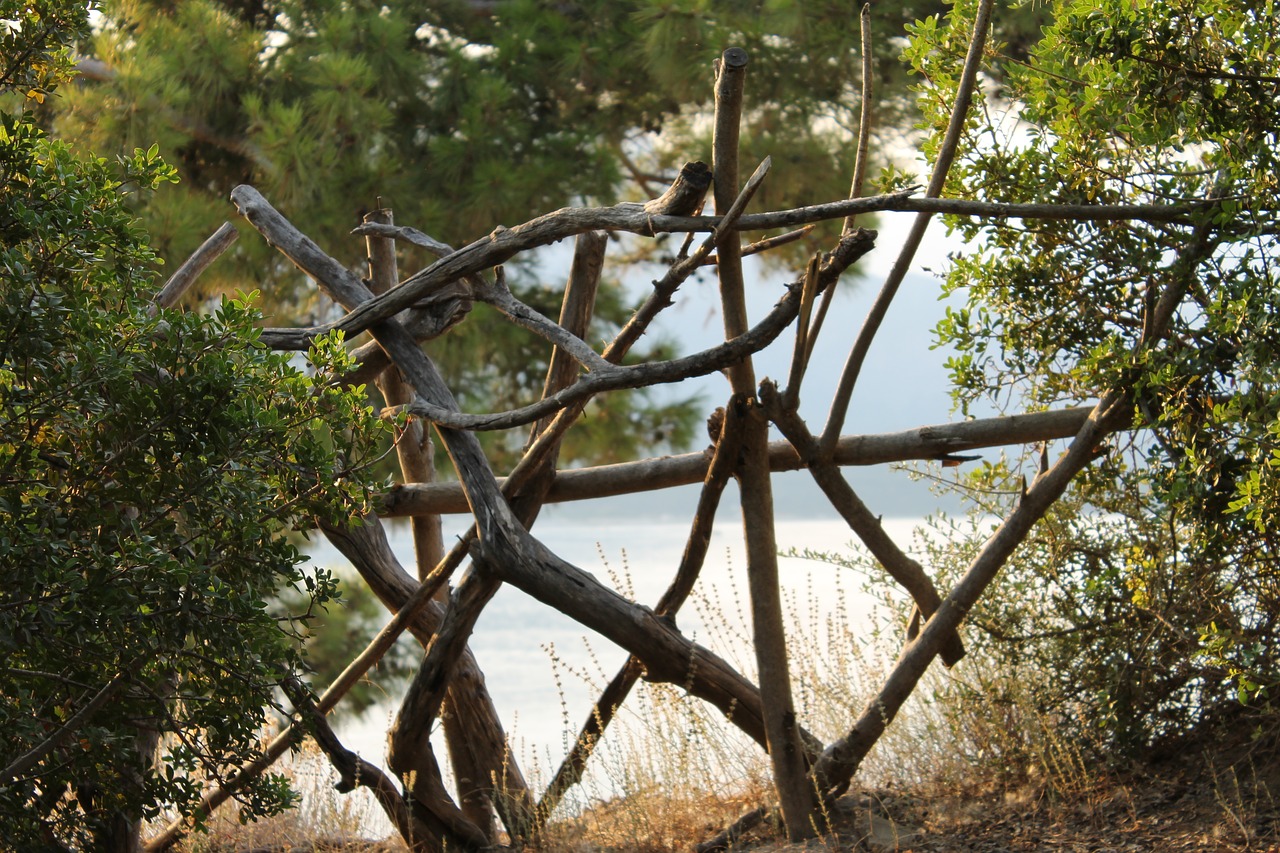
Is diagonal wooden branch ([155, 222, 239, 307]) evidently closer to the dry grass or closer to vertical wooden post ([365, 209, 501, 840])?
vertical wooden post ([365, 209, 501, 840])

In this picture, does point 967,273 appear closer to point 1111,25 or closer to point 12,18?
point 1111,25

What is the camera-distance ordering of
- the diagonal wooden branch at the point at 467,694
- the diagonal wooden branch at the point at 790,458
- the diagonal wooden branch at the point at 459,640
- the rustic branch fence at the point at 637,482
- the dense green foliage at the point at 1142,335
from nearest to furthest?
1. the dense green foliage at the point at 1142,335
2. the rustic branch fence at the point at 637,482
3. the diagonal wooden branch at the point at 790,458
4. the diagonal wooden branch at the point at 459,640
5. the diagonal wooden branch at the point at 467,694

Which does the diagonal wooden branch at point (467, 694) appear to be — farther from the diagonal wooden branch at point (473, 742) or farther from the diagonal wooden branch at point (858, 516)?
the diagonal wooden branch at point (858, 516)

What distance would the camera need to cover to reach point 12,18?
244 cm

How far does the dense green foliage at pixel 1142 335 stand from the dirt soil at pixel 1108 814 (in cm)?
14

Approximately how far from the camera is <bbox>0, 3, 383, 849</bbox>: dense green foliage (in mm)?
2189

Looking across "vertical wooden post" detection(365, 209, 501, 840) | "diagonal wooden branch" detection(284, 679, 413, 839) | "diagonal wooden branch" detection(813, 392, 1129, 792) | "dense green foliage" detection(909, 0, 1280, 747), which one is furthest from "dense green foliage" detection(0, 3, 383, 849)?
"dense green foliage" detection(909, 0, 1280, 747)

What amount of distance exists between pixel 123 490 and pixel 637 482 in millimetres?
1484

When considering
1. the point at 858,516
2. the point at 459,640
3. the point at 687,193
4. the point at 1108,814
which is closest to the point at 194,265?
the point at 459,640

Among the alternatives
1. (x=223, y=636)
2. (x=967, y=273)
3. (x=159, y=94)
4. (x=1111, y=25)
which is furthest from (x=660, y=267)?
(x=223, y=636)

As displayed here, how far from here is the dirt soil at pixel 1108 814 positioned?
3.07 meters

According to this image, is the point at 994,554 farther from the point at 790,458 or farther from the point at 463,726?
the point at 463,726

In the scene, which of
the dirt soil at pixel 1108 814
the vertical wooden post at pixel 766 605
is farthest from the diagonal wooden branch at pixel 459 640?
the dirt soil at pixel 1108 814

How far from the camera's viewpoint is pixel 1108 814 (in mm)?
3312
